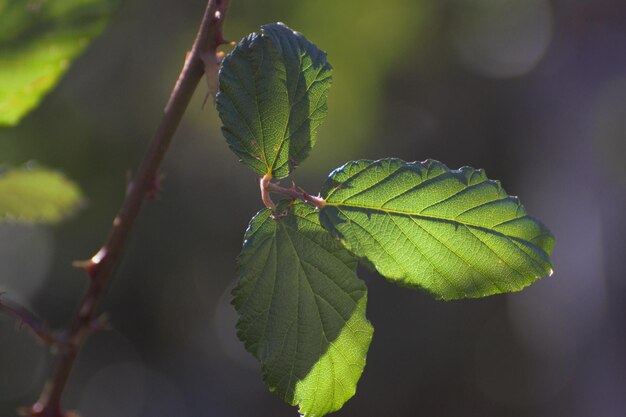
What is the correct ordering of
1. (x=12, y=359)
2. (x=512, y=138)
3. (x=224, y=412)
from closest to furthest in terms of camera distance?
(x=12, y=359), (x=224, y=412), (x=512, y=138)

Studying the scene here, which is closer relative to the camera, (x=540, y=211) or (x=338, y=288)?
(x=338, y=288)

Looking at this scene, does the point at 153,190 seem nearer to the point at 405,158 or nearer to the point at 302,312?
the point at 302,312

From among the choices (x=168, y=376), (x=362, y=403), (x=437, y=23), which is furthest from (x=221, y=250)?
(x=437, y=23)

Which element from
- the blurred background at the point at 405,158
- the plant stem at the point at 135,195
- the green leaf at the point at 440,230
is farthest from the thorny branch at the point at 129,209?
the blurred background at the point at 405,158

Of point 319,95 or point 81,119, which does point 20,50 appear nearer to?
point 319,95

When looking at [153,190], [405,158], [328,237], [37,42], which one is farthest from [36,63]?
[405,158]
